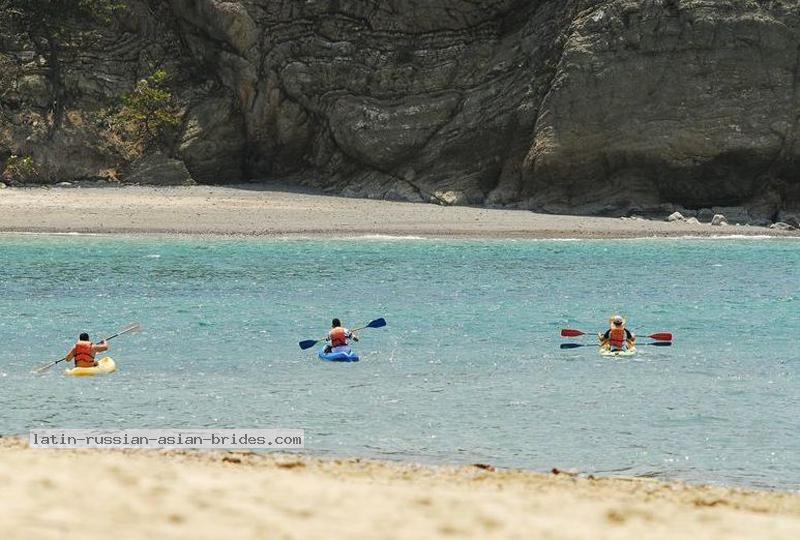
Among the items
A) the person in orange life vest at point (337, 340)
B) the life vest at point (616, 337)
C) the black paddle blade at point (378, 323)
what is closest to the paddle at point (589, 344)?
the life vest at point (616, 337)

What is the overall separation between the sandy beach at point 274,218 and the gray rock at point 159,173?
2.38 metres

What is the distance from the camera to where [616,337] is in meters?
18.0

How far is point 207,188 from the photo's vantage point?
4431 centimetres

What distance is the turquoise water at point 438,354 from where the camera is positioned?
1237cm

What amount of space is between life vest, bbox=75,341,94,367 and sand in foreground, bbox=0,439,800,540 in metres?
5.52

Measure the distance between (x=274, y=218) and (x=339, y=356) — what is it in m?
22.4

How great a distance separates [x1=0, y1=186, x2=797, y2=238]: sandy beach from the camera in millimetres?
36875

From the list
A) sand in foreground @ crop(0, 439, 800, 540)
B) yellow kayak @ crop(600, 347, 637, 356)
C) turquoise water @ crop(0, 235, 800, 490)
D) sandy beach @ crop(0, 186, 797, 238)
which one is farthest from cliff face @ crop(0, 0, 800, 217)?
sand in foreground @ crop(0, 439, 800, 540)

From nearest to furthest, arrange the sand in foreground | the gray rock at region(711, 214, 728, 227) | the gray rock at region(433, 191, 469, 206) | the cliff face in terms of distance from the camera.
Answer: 1. the sand in foreground
2. the gray rock at region(711, 214, 728, 227)
3. the cliff face
4. the gray rock at region(433, 191, 469, 206)

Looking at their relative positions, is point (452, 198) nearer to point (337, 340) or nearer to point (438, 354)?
point (438, 354)

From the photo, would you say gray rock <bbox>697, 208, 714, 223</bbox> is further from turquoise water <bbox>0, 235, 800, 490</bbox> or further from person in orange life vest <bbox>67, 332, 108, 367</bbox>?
person in orange life vest <bbox>67, 332, 108, 367</bbox>

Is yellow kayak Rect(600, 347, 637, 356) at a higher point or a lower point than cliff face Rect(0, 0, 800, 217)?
lower

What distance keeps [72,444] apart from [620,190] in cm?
3315

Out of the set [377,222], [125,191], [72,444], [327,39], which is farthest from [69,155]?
[72,444]
